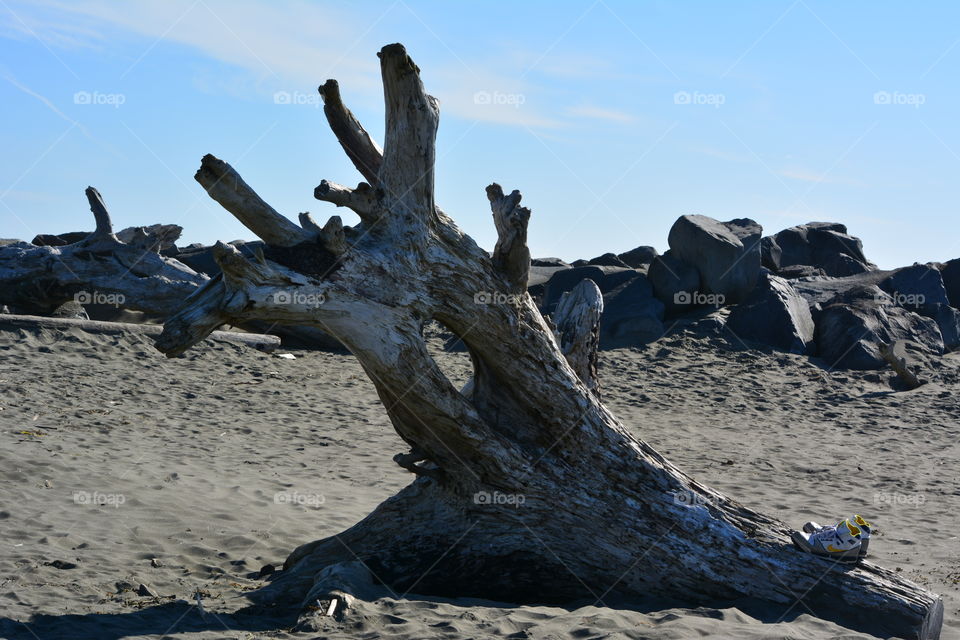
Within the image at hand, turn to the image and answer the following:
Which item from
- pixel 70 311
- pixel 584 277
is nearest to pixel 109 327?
pixel 70 311

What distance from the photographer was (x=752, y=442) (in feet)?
41.7

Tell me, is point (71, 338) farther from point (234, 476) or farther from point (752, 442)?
point (752, 442)

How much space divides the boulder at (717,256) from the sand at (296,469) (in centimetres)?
195

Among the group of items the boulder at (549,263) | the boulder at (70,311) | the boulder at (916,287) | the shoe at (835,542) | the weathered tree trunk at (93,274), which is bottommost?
the shoe at (835,542)

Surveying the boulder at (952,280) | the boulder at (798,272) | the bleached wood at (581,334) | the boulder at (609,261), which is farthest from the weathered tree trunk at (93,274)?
the boulder at (952,280)

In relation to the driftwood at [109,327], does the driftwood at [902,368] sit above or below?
above

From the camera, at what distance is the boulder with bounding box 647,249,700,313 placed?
19.0 metres

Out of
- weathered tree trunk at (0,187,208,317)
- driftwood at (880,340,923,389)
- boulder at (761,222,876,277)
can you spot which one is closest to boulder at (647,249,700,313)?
driftwood at (880,340,923,389)

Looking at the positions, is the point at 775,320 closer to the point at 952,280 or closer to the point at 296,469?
the point at 952,280

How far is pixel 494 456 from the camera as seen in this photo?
6.07 meters

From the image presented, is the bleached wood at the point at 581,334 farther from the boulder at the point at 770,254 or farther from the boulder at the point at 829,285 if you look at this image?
the boulder at the point at 770,254

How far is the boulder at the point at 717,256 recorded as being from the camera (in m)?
19.1

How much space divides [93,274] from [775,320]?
504 inches

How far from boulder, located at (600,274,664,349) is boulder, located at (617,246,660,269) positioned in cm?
409
